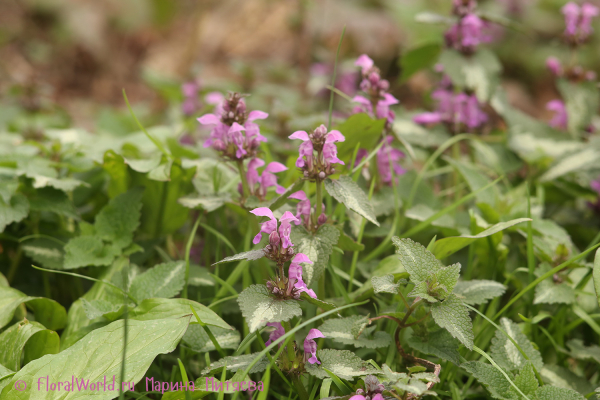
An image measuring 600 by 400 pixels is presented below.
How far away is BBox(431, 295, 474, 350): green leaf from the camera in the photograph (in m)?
0.98

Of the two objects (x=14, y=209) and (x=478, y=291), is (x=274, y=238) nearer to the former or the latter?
(x=478, y=291)

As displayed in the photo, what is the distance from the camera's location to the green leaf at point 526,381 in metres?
1.06

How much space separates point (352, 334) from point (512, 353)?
446 millimetres

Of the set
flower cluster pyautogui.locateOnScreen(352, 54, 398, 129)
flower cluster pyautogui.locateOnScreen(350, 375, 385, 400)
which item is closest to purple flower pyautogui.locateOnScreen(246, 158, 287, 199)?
flower cluster pyautogui.locateOnScreen(352, 54, 398, 129)

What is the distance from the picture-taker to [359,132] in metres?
1.48

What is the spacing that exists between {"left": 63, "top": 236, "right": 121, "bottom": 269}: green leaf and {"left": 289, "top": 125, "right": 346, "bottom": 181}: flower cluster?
71cm

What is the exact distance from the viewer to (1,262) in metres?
1.61

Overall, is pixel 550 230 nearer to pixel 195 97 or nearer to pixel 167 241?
pixel 167 241

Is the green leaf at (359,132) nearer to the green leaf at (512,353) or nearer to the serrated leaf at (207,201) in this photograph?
the serrated leaf at (207,201)

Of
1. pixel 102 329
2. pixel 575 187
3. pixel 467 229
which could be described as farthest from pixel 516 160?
pixel 102 329

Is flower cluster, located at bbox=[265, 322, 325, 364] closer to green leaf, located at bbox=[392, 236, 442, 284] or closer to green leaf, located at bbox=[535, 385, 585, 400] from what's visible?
green leaf, located at bbox=[392, 236, 442, 284]

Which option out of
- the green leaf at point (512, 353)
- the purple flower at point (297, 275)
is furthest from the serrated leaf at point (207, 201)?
the green leaf at point (512, 353)

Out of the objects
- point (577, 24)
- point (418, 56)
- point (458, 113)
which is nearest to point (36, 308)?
point (458, 113)

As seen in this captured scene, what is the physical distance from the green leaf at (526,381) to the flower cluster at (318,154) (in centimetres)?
68
